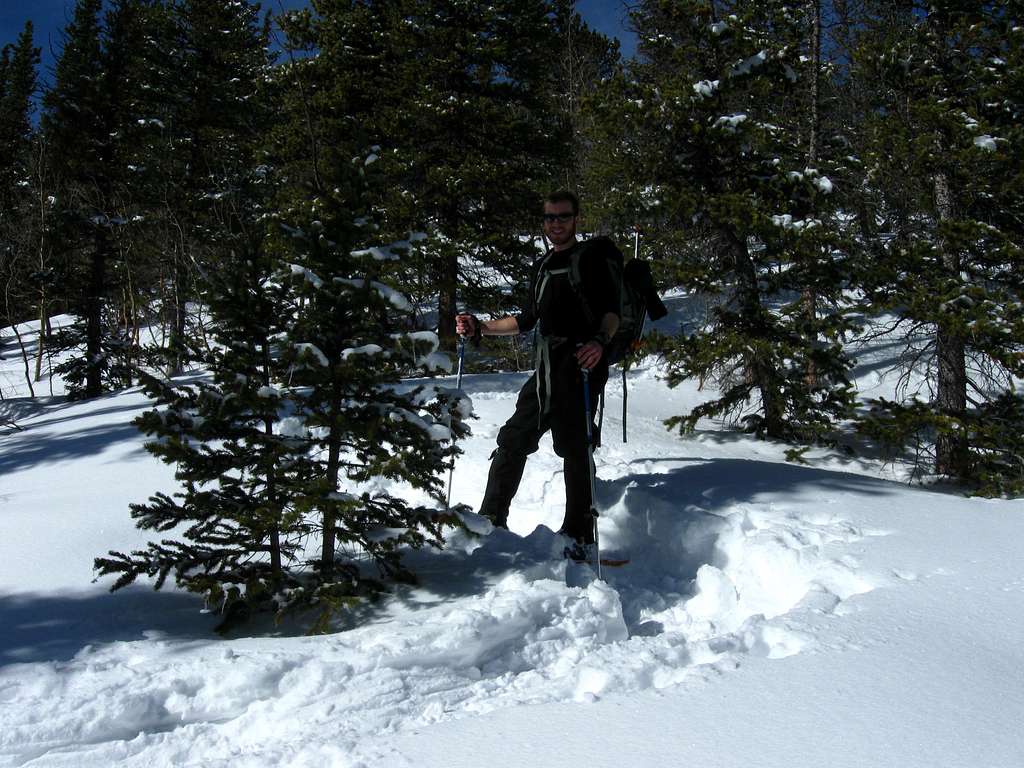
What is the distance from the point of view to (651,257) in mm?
9047

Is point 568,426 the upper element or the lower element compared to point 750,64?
lower

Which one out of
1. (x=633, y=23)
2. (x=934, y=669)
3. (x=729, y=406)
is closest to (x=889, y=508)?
(x=934, y=669)

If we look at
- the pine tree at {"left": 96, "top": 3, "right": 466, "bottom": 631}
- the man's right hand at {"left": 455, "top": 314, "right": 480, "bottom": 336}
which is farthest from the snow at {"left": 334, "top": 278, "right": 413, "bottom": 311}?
the man's right hand at {"left": 455, "top": 314, "right": 480, "bottom": 336}

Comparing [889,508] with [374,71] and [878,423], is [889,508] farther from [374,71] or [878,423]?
[374,71]

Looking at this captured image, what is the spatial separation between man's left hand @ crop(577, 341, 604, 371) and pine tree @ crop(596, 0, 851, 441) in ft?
14.7

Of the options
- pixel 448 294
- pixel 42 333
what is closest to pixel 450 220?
pixel 448 294

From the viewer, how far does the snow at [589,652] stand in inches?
79.9

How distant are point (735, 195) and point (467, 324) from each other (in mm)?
4978

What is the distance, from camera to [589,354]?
13.5ft

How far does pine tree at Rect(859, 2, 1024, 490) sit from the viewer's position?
22.9ft

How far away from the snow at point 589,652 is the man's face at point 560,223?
143cm

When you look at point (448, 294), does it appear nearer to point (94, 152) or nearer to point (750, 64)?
point (750, 64)

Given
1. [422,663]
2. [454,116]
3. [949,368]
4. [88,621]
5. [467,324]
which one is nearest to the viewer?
[422,663]

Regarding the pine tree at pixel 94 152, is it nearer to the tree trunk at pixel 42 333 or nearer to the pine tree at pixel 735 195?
the tree trunk at pixel 42 333
